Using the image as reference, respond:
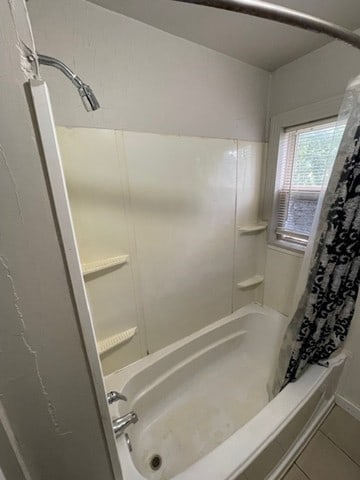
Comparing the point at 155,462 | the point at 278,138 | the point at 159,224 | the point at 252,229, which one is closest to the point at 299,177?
the point at 278,138

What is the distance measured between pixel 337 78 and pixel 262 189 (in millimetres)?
693

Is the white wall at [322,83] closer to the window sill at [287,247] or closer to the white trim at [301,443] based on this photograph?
the window sill at [287,247]

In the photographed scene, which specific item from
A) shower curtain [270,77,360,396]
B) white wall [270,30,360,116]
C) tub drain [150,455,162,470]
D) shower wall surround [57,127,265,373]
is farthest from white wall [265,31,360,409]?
tub drain [150,455,162,470]

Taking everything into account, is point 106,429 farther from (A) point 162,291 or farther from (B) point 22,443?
(A) point 162,291

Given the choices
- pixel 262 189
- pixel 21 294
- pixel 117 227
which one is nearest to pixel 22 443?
pixel 21 294

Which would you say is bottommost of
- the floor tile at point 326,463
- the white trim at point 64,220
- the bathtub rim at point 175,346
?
the floor tile at point 326,463

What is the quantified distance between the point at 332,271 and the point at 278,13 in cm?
98

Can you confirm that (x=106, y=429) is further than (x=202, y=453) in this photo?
No

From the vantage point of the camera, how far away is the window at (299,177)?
49.7 inches

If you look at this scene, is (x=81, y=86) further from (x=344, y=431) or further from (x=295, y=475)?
(x=344, y=431)

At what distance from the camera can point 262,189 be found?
5.00 ft

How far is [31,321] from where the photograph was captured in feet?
1.08

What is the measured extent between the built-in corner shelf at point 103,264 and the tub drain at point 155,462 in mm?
1063

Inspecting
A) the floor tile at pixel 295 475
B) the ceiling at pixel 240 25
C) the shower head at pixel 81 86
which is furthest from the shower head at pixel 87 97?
the floor tile at pixel 295 475
